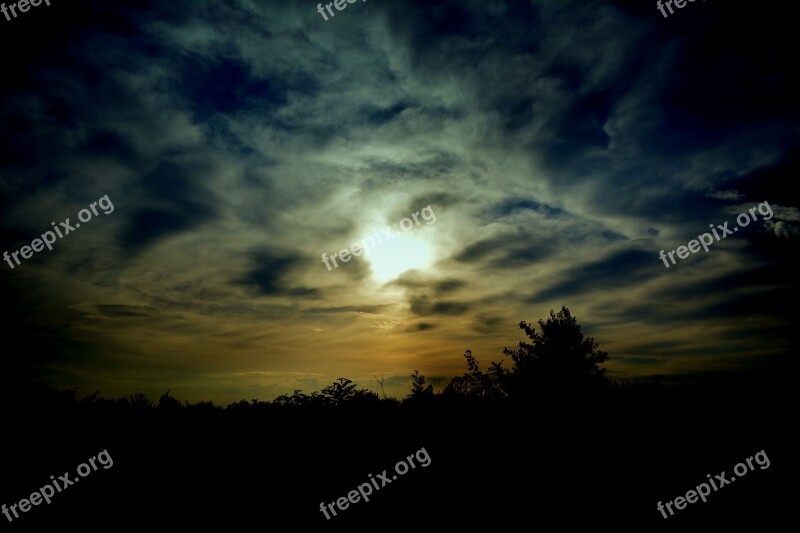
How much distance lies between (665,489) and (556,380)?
17.4 meters

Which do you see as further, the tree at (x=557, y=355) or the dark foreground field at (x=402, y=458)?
the tree at (x=557, y=355)

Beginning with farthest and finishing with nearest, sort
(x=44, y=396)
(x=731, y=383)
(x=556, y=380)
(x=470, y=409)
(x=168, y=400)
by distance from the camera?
(x=556, y=380) < (x=731, y=383) < (x=470, y=409) < (x=168, y=400) < (x=44, y=396)

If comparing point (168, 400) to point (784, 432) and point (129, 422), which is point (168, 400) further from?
point (784, 432)

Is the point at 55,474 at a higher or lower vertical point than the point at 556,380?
higher

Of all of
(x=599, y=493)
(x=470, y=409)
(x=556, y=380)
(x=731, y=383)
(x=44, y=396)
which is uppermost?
(x=44, y=396)

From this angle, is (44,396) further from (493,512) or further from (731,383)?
(731,383)

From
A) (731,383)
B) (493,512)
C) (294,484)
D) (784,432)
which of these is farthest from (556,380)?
(294,484)

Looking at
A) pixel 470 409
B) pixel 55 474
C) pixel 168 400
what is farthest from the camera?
pixel 470 409

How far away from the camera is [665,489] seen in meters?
5.62

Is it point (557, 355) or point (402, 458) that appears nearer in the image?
point (402, 458)

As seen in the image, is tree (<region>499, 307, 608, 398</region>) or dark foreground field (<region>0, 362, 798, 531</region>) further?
tree (<region>499, 307, 608, 398</region>)

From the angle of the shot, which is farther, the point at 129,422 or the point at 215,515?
the point at 129,422

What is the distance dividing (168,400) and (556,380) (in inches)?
835

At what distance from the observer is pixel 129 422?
18.7 ft
